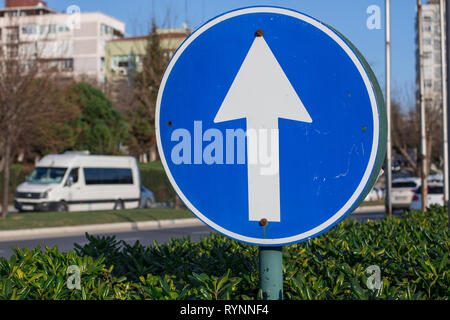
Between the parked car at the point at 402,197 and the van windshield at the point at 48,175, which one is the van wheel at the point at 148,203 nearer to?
the van windshield at the point at 48,175

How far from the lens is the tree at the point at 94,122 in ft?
162

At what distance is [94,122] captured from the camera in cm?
5100

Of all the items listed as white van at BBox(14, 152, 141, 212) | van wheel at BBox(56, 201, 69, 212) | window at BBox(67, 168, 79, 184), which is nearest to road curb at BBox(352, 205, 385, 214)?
white van at BBox(14, 152, 141, 212)

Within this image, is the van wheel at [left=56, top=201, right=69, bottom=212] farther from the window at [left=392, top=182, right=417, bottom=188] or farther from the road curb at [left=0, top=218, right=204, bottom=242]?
the window at [left=392, top=182, right=417, bottom=188]

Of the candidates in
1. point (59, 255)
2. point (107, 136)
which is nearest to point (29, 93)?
point (59, 255)

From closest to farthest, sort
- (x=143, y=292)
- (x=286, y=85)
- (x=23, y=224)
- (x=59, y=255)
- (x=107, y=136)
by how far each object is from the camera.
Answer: (x=286, y=85) → (x=143, y=292) → (x=59, y=255) → (x=23, y=224) → (x=107, y=136)

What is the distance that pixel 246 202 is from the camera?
2.23 meters

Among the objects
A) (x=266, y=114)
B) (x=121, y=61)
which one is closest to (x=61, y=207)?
(x=266, y=114)

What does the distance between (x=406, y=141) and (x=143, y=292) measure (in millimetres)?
60772

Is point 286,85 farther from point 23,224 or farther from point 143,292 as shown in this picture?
point 23,224

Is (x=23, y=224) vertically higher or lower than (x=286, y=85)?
lower

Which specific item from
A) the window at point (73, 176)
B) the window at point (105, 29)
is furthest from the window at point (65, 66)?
the window at point (73, 176)

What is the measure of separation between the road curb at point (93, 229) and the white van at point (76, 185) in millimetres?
7080
